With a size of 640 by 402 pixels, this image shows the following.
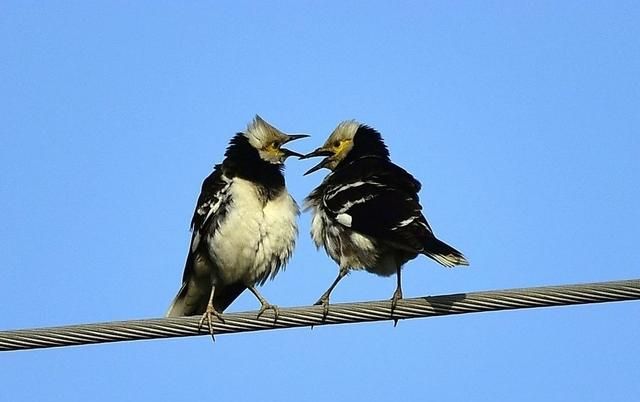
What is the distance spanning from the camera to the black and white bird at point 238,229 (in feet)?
39.2

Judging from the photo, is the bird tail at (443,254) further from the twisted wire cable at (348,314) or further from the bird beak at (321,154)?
the bird beak at (321,154)

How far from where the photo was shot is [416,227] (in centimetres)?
1055

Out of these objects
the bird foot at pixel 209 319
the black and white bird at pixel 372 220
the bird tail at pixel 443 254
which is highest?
the black and white bird at pixel 372 220

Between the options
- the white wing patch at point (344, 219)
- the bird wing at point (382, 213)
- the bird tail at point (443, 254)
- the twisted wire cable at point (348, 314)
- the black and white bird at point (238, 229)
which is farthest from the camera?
the black and white bird at point (238, 229)

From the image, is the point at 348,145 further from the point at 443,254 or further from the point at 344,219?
the point at 443,254

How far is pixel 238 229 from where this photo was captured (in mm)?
11898

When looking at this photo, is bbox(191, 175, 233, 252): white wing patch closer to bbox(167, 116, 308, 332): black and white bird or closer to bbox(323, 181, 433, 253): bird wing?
bbox(167, 116, 308, 332): black and white bird

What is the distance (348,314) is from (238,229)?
277 centimetres

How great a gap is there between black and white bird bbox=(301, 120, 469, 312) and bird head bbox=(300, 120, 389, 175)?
0.33m

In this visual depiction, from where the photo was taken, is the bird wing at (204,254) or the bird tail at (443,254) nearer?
the bird tail at (443,254)

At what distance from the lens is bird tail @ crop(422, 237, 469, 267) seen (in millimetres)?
9781

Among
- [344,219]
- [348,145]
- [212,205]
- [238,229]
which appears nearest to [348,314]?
[344,219]

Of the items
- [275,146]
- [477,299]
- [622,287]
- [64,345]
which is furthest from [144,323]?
[275,146]

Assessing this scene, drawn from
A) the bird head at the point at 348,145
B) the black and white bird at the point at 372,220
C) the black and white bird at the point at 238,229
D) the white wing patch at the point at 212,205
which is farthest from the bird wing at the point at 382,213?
the bird head at the point at 348,145
